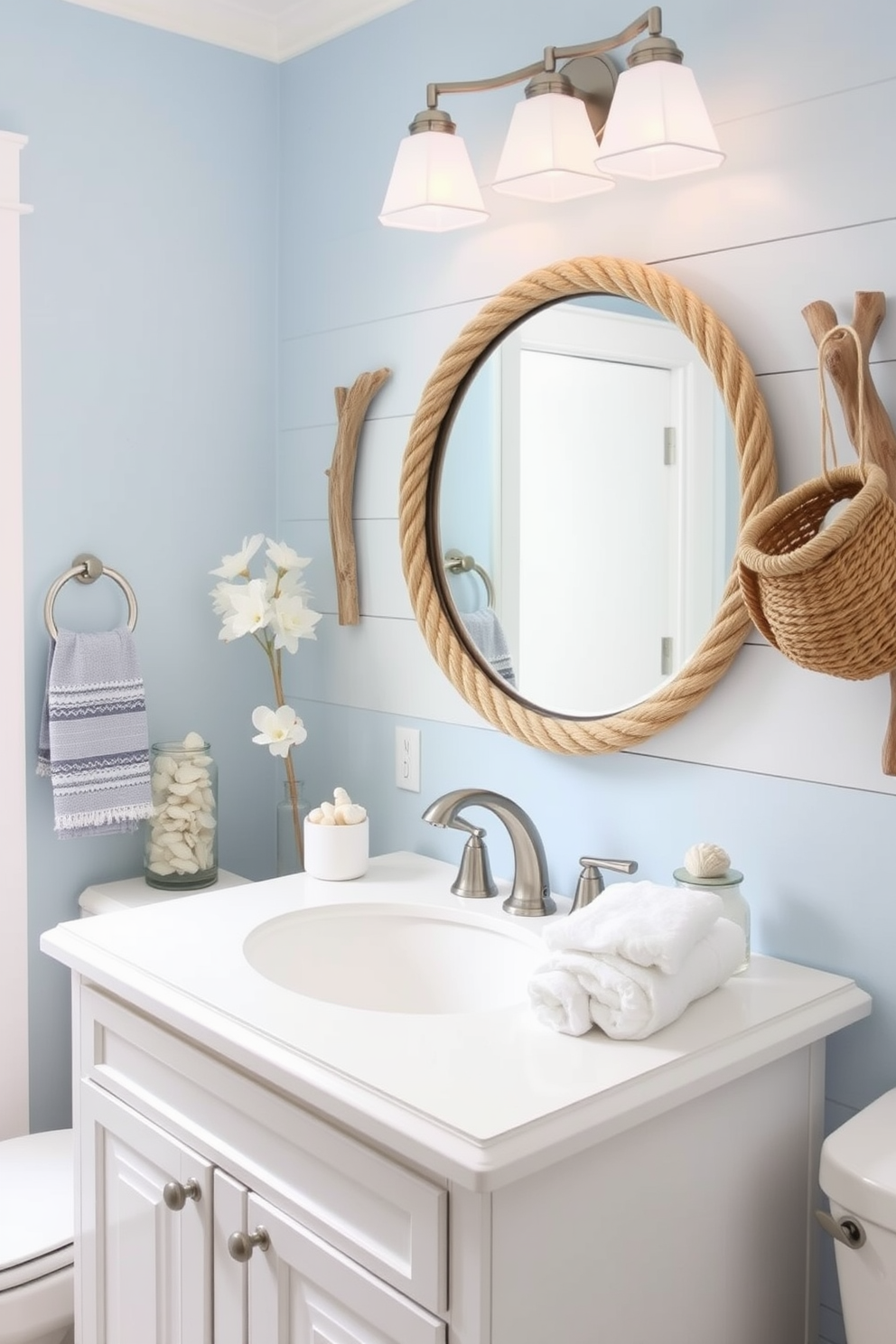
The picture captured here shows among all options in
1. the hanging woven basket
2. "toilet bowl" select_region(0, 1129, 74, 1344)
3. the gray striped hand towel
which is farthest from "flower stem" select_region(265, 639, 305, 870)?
the hanging woven basket

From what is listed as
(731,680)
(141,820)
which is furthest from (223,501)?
(731,680)

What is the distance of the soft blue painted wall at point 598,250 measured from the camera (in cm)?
139

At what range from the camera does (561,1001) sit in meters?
1.24

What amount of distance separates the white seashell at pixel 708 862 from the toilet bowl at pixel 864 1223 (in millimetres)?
319

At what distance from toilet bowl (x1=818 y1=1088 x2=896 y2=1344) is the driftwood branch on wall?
3.97 ft

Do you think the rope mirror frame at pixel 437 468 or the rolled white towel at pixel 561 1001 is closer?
the rolled white towel at pixel 561 1001

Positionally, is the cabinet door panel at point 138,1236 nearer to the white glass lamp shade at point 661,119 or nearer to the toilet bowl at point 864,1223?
the toilet bowl at point 864,1223

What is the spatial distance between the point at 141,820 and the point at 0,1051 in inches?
17.3

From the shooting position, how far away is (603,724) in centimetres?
163

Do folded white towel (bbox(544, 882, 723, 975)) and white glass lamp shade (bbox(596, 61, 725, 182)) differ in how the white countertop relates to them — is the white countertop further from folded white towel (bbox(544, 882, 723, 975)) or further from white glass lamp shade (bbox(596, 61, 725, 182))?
white glass lamp shade (bbox(596, 61, 725, 182))

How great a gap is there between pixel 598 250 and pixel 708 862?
83 centimetres

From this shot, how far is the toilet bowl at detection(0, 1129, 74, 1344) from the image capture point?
163cm

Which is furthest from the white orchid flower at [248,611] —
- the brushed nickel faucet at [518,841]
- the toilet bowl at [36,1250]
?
the toilet bowl at [36,1250]

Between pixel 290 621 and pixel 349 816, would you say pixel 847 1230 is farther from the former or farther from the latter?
pixel 290 621
